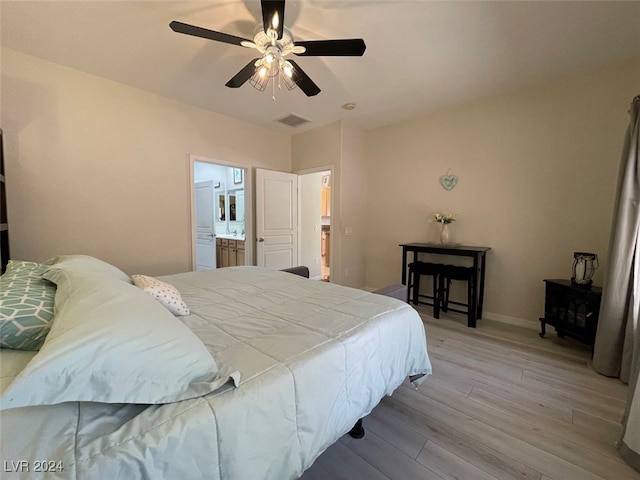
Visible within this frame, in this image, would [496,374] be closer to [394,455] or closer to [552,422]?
[552,422]

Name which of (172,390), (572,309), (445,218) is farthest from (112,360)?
(445,218)

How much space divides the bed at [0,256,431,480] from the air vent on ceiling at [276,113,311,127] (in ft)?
10.4

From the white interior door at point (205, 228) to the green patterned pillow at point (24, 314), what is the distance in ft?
14.0

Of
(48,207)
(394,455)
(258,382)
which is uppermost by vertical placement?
(48,207)

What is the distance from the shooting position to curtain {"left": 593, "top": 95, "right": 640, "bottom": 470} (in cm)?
194

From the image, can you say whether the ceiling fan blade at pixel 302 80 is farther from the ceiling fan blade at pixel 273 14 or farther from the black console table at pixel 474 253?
the black console table at pixel 474 253

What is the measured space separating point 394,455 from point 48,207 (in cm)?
355

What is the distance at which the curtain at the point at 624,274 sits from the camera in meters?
1.94

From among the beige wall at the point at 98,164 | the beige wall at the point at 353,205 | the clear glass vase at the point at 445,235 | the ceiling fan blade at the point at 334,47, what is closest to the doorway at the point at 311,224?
the beige wall at the point at 353,205

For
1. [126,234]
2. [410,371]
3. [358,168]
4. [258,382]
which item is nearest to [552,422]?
[410,371]

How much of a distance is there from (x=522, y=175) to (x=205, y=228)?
17.3ft

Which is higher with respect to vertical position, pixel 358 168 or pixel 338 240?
pixel 358 168

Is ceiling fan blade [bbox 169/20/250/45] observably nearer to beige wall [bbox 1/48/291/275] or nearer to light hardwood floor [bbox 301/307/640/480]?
beige wall [bbox 1/48/291/275]

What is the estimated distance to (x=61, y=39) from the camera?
220 cm
